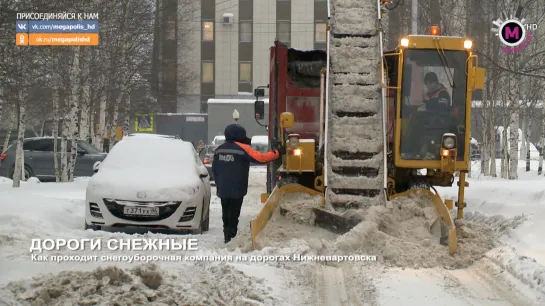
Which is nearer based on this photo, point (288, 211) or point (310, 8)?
point (288, 211)

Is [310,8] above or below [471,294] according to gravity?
above

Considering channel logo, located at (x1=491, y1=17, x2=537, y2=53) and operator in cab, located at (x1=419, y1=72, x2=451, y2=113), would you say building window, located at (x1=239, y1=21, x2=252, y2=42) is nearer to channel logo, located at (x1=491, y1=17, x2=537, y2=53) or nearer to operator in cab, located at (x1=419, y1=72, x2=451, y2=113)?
channel logo, located at (x1=491, y1=17, x2=537, y2=53)

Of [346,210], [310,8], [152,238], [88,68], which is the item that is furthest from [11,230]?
[310,8]

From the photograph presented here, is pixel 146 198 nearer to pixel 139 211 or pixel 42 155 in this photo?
pixel 139 211

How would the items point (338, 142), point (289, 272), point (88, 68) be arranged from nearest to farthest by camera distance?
point (289, 272), point (338, 142), point (88, 68)

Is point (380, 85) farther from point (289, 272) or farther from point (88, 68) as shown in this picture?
point (88, 68)

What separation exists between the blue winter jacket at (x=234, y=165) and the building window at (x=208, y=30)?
41384mm

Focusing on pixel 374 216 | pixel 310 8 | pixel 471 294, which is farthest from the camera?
pixel 310 8

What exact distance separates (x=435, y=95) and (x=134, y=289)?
5.56 m

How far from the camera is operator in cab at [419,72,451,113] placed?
9812 millimetres

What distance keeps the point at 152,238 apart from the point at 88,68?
15115mm

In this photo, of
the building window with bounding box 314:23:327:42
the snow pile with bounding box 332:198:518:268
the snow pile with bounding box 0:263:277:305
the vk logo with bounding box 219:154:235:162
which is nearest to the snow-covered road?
the snow pile with bounding box 0:263:277:305

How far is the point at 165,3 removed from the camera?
35.8 metres

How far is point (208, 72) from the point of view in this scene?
168 feet
